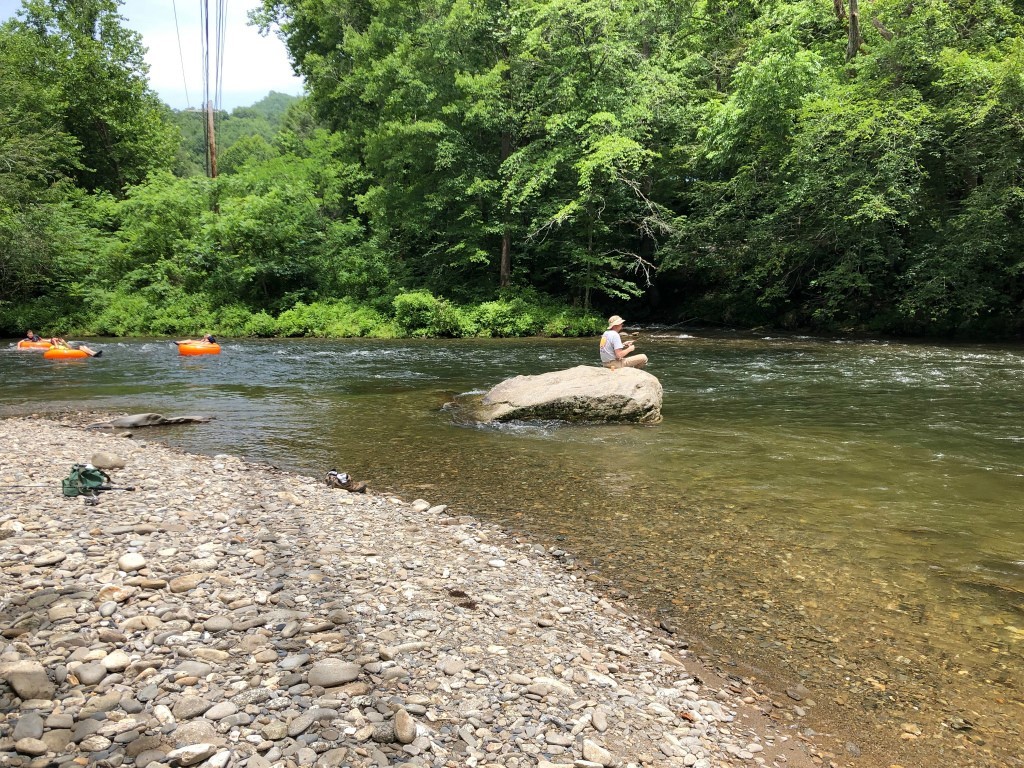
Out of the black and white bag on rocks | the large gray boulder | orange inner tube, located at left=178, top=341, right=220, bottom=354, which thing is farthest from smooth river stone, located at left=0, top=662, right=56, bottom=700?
orange inner tube, located at left=178, top=341, right=220, bottom=354

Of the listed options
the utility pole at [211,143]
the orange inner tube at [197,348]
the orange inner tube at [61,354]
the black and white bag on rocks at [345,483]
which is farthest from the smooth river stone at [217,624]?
the utility pole at [211,143]

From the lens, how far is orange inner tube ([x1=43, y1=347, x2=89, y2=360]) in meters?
19.0

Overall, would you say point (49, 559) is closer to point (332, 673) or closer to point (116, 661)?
point (116, 661)

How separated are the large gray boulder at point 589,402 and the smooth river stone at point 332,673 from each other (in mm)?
7568

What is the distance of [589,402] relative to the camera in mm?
10867

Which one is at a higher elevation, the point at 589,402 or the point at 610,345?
the point at 610,345

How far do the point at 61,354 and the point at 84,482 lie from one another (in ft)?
53.3

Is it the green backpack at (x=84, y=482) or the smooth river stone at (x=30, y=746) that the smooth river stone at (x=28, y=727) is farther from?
the green backpack at (x=84, y=482)

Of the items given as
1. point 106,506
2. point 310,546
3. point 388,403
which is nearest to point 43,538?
point 106,506

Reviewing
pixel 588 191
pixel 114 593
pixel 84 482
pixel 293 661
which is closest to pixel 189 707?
pixel 293 661

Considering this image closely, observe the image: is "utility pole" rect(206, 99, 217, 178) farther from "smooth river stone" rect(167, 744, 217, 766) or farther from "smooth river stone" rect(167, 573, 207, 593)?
"smooth river stone" rect(167, 744, 217, 766)

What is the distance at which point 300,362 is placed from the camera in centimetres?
1892

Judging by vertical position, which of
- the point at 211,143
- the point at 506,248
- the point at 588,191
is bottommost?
the point at 506,248

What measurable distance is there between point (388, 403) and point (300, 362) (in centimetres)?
749
